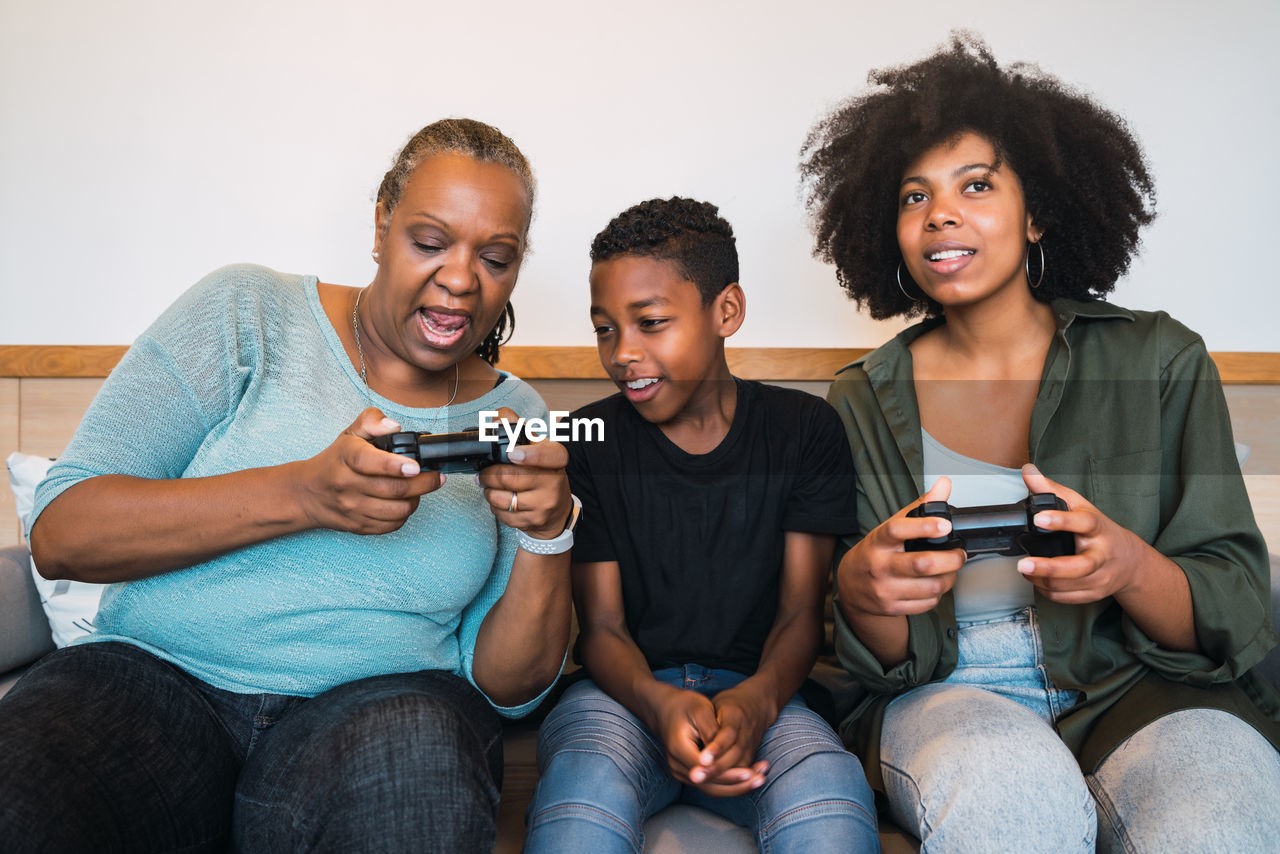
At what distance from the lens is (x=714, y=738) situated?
1038 millimetres

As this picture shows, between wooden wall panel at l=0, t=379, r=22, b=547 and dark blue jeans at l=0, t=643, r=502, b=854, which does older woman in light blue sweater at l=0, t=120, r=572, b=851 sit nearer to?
dark blue jeans at l=0, t=643, r=502, b=854

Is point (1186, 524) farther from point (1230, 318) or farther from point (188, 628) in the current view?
point (188, 628)

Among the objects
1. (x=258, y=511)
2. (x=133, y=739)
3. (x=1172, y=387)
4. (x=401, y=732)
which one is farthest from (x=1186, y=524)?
(x=133, y=739)

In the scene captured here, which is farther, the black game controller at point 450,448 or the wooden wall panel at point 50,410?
the wooden wall panel at point 50,410

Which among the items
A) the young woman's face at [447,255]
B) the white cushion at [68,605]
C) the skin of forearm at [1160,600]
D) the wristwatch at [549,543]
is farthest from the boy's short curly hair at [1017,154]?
the white cushion at [68,605]

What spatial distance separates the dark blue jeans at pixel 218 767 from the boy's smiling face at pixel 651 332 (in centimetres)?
52

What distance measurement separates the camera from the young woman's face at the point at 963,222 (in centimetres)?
128

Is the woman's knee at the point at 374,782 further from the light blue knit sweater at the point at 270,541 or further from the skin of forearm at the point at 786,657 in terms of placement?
the skin of forearm at the point at 786,657

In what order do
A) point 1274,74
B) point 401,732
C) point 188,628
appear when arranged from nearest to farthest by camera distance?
point 401,732 < point 188,628 < point 1274,74

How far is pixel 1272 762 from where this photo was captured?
97 cm

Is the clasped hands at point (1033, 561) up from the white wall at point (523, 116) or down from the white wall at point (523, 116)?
down

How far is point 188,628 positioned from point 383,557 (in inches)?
8.8

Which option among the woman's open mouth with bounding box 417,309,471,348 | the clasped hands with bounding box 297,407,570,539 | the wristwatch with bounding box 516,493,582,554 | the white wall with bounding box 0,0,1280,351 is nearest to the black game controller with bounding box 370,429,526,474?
the clasped hands with bounding box 297,407,570,539

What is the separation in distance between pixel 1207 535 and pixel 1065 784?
1.30ft
